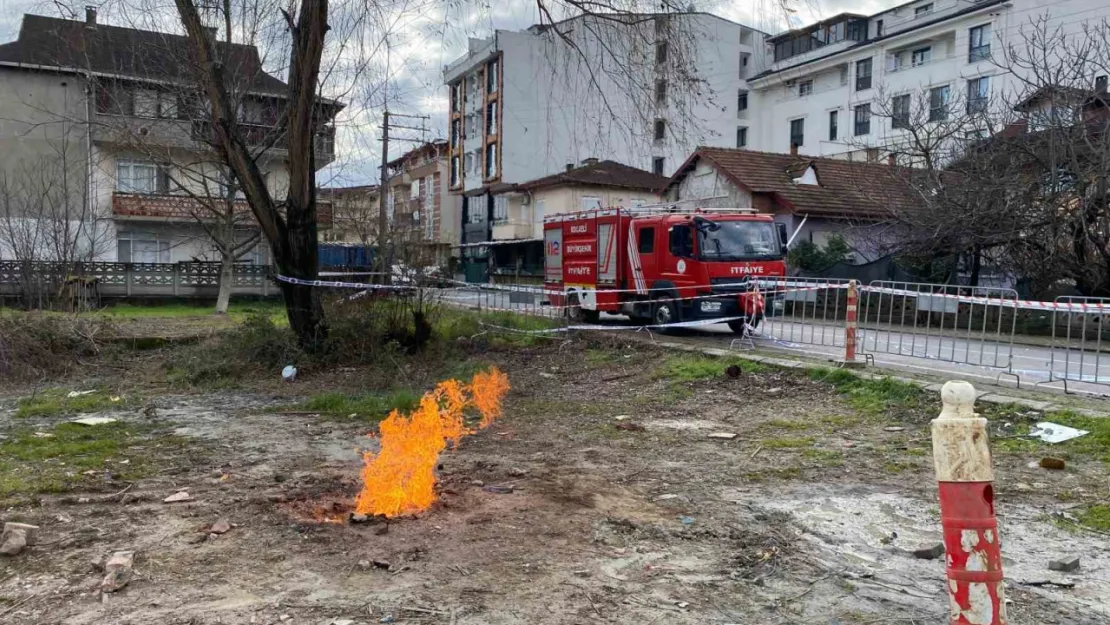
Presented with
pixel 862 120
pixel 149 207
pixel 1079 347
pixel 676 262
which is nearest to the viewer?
pixel 1079 347

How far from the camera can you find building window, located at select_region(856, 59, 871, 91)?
157 feet

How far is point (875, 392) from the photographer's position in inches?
337

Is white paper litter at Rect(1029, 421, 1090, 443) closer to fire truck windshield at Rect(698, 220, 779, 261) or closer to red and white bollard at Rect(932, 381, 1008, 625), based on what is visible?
red and white bollard at Rect(932, 381, 1008, 625)

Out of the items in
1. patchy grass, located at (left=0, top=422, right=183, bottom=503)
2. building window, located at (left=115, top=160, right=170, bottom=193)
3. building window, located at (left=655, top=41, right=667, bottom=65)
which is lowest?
patchy grass, located at (left=0, top=422, right=183, bottom=503)

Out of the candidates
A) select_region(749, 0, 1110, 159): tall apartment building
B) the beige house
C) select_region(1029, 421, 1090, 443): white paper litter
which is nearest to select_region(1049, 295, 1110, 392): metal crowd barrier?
select_region(1029, 421, 1090, 443): white paper litter

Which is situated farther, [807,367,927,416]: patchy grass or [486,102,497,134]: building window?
[486,102,497,134]: building window

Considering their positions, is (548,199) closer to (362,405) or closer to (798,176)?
(798,176)

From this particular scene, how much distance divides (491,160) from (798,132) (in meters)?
21.9

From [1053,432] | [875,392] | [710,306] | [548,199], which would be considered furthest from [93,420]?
[548,199]

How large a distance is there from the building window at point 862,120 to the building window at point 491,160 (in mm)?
24344

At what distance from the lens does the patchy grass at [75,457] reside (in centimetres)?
554

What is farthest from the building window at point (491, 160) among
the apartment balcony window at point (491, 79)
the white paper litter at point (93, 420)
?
the white paper litter at point (93, 420)

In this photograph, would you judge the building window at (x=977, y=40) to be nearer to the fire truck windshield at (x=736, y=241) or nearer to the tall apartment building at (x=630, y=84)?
the fire truck windshield at (x=736, y=241)

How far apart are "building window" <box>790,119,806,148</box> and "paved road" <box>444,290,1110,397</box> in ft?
137
